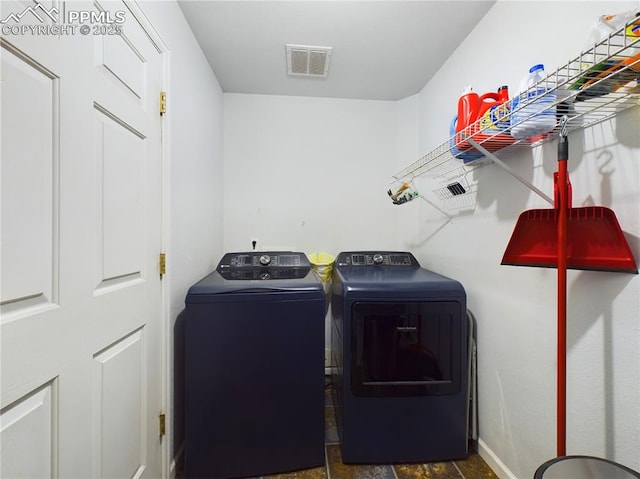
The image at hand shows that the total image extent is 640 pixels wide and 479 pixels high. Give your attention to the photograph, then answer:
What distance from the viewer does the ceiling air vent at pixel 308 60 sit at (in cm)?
179

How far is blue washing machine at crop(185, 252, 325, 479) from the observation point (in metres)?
1.33

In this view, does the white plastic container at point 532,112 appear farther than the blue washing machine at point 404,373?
No

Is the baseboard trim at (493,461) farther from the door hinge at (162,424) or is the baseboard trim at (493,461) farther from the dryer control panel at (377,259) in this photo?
the door hinge at (162,424)

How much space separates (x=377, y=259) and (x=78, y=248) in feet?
5.95

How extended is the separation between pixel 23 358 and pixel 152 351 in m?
0.64

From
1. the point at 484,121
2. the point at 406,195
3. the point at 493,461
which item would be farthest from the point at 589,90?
the point at 493,461

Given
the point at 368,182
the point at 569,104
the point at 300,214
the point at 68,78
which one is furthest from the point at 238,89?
the point at 569,104

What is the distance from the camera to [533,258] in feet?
3.46

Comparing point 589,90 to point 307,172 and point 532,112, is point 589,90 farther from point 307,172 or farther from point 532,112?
point 307,172

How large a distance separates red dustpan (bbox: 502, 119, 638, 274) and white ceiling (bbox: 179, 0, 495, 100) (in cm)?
119

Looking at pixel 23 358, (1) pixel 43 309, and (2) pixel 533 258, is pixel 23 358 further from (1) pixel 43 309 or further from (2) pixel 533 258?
(2) pixel 533 258

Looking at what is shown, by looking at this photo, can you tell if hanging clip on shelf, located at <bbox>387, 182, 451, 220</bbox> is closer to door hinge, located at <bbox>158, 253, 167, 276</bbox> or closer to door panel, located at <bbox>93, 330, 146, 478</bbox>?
door hinge, located at <bbox>158, 253, 167, 276</bbox>

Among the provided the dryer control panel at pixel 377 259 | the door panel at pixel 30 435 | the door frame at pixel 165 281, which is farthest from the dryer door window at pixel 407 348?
the door panel at pixel 30 435

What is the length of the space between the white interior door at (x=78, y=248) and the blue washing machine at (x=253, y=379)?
202mm
